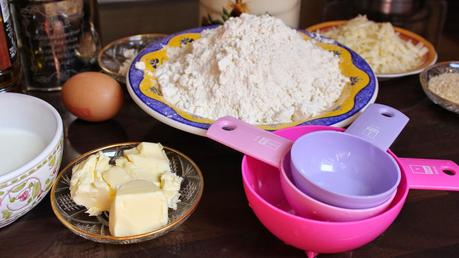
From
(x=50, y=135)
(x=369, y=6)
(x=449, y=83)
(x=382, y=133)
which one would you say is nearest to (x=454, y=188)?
(x=382, y=133)

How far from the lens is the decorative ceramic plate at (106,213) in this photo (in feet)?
1.75

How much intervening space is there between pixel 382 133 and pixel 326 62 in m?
0.22

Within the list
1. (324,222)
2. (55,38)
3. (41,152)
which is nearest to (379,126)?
(324,222)

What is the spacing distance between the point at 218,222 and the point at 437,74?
0.50m

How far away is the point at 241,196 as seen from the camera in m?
0.63

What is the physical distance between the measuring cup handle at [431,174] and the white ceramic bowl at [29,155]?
39 centimetres

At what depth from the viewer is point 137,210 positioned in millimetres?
521

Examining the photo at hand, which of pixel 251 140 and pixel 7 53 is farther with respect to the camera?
pixel 7 53

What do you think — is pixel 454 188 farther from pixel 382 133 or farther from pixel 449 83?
pixel 449 83

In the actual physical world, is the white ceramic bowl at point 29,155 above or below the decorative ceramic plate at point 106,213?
above

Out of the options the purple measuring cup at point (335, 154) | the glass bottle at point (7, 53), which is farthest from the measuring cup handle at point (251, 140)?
the glass bottle at point (7, 53)

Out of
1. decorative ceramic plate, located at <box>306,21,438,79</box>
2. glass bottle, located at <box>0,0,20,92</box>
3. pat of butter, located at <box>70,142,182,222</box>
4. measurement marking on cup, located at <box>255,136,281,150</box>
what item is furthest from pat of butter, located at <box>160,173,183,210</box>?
decorative ceramic plate, located at <box>306,21,438,79</box>

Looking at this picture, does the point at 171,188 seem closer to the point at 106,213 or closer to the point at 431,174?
the point at 106,213

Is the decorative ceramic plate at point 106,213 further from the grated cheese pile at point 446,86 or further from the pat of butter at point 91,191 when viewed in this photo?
the grated cheese pile at point 446,86
